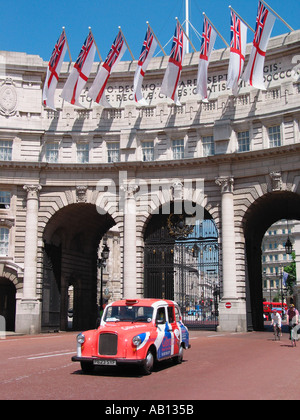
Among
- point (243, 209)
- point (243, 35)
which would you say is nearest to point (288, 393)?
point (243, 209)

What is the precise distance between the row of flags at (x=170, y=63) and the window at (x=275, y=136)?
3.62 metres

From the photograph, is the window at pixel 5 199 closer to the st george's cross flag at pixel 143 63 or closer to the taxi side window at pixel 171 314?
the st george's cross flag at pixel 143 63

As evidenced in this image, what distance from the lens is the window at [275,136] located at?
38.6 meters

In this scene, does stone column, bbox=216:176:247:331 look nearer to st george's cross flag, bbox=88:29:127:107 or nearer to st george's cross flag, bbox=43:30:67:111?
st george's cross flag, bbox=88:29:127:107

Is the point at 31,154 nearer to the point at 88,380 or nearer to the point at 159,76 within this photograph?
the point at 159,76

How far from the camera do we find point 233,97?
40.3m

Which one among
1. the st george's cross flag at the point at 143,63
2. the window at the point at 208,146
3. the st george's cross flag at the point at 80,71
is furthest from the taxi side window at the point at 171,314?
the st george's cross flag at the point at 80,71

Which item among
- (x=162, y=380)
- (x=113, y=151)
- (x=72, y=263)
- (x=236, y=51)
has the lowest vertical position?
(x=162, y=380)

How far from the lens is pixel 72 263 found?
46031mm

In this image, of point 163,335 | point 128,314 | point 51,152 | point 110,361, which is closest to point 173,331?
point 163,335

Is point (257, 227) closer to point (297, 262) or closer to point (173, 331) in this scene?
point (173, 331)

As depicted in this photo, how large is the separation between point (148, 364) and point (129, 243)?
25989mm

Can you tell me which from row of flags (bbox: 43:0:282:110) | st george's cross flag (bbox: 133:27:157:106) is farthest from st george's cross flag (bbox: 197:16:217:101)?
st george's cross flag (bbox: 133:27:157:106)

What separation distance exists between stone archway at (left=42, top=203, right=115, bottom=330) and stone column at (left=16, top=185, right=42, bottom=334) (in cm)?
146
